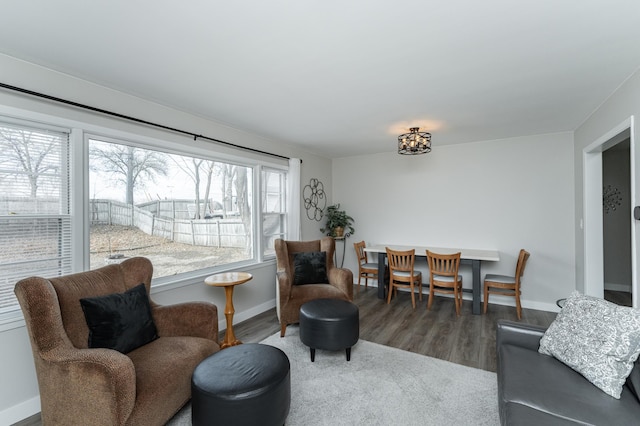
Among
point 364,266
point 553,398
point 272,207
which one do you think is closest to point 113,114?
point 272,207

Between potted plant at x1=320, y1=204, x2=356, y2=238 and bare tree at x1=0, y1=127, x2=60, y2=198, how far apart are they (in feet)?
13.3

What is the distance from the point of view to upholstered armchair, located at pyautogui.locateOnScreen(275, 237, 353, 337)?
132 inches

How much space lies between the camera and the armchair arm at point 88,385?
151cm

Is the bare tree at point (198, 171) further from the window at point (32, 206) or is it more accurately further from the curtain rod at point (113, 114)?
the window at point (32, 206)

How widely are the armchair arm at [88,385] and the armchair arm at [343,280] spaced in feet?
7.68

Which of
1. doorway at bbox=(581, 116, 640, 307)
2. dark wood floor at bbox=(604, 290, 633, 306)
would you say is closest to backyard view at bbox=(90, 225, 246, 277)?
doorway at bbox=(581, 116, 640, 307)

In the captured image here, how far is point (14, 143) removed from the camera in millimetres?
2111

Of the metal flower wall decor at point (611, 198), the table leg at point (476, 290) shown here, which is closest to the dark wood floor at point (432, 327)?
the table leg at point (476, 290)

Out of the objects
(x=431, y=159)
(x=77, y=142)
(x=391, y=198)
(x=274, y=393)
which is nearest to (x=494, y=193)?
(x=431, y=159)

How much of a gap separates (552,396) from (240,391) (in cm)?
163

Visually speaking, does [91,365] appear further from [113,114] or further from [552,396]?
[552,396]

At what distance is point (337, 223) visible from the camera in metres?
5.57

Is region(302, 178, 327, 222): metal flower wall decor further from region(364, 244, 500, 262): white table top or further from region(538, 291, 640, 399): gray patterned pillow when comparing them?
region(538, 291, 640, 399): gray patterned pillow

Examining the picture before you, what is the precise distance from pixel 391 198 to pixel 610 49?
3564 mm
